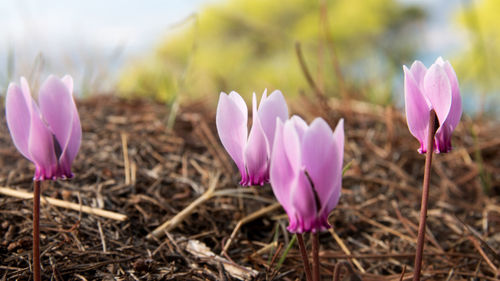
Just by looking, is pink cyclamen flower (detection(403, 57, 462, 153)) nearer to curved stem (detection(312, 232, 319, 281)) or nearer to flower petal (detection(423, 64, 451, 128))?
flower petal (detection(423, 64, 451, 128))

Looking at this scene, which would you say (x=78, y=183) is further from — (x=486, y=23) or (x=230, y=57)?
(x=230, y=57)

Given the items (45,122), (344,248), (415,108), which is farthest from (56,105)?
(344,248)

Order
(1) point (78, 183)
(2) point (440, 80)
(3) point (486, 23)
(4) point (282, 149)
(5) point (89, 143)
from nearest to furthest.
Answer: (4) point (282, 149) → (2) point (440, 80) → (1) point (78, 183) → (5) point (89, 143) → (3) point (486, 23)

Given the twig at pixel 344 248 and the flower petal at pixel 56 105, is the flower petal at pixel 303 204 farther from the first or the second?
the twig at pixel 344 248

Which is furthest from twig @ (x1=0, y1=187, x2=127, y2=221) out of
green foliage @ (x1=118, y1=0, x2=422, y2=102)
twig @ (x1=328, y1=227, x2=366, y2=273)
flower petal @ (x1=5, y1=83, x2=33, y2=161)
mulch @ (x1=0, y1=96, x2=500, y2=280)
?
green foliage @ (x1=118, y1=0, x2=422, y2=102)

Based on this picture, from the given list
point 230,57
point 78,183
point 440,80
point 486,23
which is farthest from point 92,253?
point 230,57

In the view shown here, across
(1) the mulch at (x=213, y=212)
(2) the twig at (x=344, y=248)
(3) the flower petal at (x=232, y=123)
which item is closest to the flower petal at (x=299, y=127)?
(3) the flower petal at (x=232, y=123)
